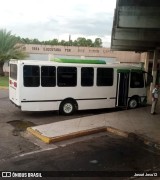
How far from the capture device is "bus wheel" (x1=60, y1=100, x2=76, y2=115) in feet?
49.4

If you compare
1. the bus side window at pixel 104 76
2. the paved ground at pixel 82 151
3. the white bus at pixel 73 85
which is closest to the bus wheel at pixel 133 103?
the white bus at pixel 73 85

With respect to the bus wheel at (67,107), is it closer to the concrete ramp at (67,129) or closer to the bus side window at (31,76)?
the bus side window at (31,76)

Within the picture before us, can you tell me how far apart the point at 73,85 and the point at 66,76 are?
0.58 meters

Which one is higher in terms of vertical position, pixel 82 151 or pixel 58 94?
pixel 58 94

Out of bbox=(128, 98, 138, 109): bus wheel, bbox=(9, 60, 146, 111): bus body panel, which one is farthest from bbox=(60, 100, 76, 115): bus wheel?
bbox=(128, 98, 138, 109): bus wheel

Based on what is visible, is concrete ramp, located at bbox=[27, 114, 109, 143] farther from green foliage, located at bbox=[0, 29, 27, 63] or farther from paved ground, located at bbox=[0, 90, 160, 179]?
green foliage, located at bbox=[0, 29, 27, 63]

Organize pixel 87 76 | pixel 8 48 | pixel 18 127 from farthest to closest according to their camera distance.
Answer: pixel 8 48 → pixel 87 76 → pixel 18 127

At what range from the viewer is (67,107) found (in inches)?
599

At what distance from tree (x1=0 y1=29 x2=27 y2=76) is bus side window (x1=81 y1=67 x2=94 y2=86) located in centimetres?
2245

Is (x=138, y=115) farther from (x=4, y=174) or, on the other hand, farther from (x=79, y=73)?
(x=4, y=174)

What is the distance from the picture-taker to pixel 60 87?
14812 mm

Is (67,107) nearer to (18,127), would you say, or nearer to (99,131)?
(18,127)

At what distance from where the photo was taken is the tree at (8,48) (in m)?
36.5

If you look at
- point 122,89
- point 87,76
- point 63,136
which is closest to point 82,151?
point 63,136
